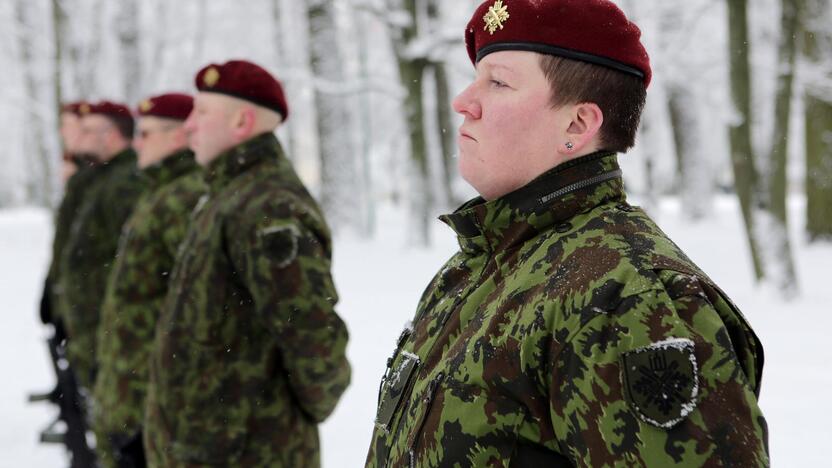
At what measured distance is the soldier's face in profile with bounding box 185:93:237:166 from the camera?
3.17 m

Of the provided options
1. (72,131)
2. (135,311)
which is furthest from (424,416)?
(72,131)

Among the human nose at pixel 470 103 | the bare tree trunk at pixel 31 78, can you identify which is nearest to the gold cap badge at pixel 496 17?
the human nose at pixel 470 103

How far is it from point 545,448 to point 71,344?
4084 millimetres

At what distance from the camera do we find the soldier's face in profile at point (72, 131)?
5.51 meters

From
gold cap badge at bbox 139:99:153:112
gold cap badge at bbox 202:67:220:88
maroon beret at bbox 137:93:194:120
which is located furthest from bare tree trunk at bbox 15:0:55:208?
gold cap badge at bbox 202:67:220:88

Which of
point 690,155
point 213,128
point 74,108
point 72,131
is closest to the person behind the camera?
point 213,128

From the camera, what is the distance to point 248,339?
2.91 meters

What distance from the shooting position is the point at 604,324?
3.78 feet

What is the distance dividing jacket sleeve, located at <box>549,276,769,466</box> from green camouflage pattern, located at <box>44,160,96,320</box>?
14.1 feet

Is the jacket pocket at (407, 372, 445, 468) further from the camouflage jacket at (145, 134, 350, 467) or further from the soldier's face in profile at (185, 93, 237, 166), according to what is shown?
the soldier's face in profile at (185, 93, 237, 166)

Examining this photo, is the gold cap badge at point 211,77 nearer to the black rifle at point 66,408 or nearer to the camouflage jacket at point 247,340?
the camouflage jacket at point 247,340

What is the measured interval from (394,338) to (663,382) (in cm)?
633

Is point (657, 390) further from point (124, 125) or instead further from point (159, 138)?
point (124, 125)

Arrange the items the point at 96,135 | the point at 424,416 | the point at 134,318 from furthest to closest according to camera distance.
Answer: the point at 96,135 < the point at 134,318 < the point at 424,416
